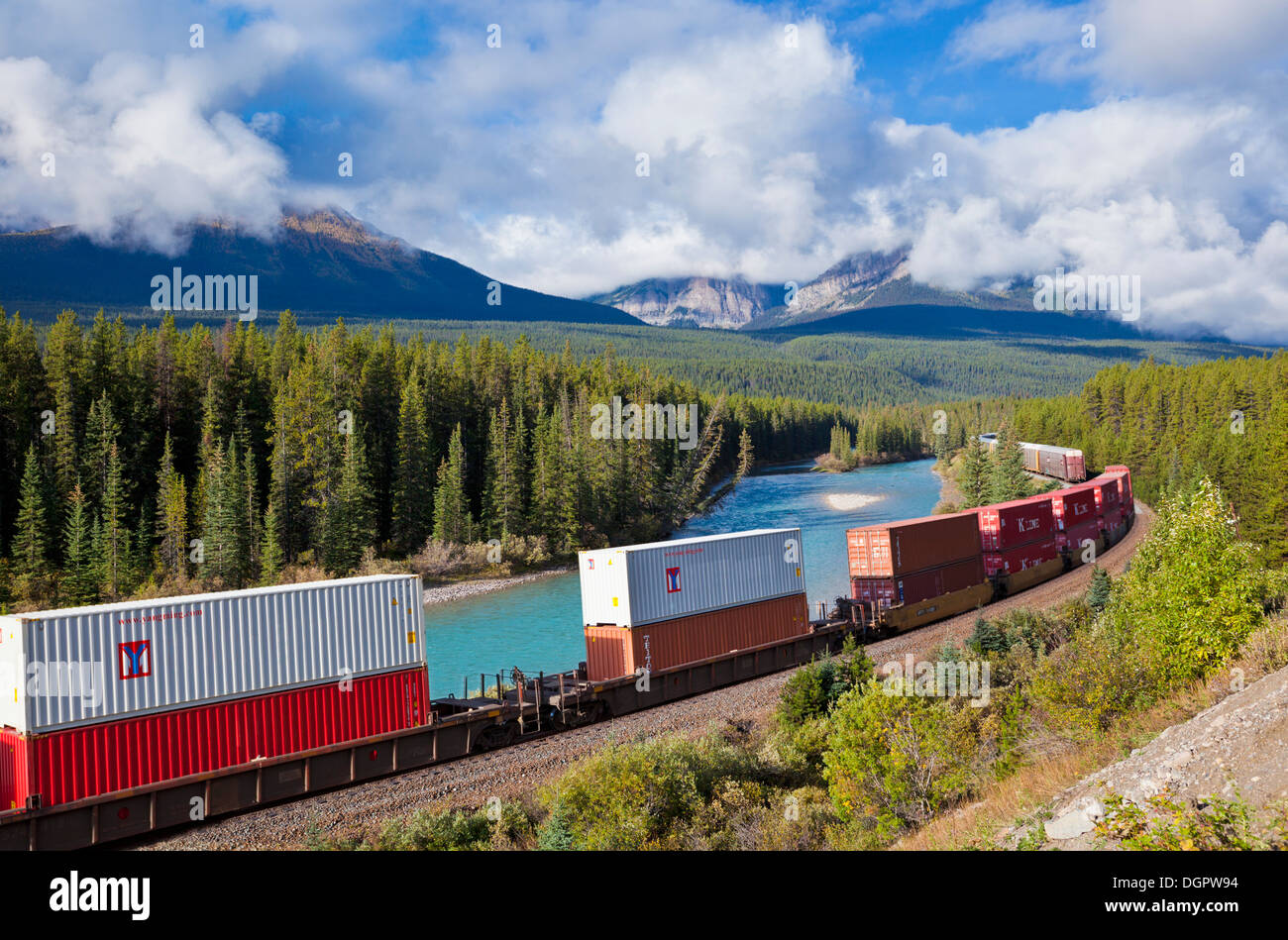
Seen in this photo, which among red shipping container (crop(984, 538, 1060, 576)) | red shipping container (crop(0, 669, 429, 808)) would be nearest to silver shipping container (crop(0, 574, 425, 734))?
red shipping container (crop(0, 669, 429, 808))

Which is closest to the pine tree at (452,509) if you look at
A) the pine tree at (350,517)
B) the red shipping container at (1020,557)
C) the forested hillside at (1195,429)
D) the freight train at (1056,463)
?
the pine tree at (350,517)

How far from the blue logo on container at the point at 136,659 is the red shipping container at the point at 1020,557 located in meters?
39.6

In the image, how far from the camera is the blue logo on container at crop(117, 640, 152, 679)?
17.8 metres

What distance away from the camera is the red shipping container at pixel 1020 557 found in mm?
46375

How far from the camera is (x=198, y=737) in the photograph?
18828 millimetres

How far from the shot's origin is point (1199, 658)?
816 inches

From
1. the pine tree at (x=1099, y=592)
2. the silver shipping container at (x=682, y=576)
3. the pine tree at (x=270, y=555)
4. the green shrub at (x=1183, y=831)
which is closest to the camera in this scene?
the green shrub at (x=1183, y=831)

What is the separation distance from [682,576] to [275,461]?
151 ft

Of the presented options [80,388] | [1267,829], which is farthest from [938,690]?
[80,388]

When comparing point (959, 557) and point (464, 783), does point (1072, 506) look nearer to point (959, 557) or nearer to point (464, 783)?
point (959, 557)

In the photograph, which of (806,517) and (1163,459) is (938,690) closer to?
(806,517)

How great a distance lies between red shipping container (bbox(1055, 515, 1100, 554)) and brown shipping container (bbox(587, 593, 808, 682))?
28007 millimetres

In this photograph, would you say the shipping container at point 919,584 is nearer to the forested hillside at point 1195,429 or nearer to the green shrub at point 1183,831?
the forested hillside at point 1195,429
